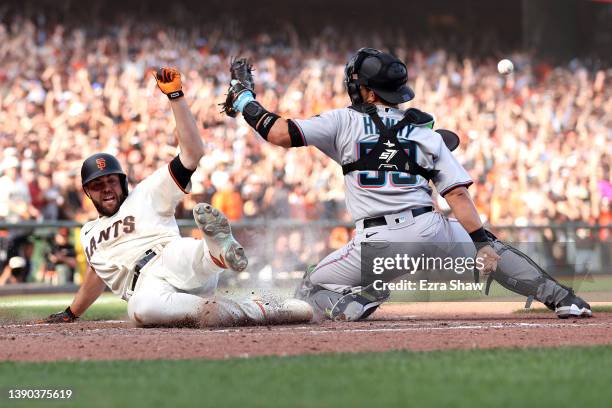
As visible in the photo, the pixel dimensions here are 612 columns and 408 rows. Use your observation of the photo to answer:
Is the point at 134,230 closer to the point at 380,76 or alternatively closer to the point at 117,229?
the point at 117,229

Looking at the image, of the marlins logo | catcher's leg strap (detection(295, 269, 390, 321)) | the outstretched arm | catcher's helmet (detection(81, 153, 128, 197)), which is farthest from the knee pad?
catcher's helmet (detection(81, 153, 128, 197))

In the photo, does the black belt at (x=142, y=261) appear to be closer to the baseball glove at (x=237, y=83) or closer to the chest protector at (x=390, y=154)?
the baseball glove at (x=237, y=83)

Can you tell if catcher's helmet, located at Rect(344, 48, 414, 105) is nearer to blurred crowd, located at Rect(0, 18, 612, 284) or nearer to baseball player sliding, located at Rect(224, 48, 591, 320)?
baseball player sliding, located at Rect(224, 48, 591, 320)

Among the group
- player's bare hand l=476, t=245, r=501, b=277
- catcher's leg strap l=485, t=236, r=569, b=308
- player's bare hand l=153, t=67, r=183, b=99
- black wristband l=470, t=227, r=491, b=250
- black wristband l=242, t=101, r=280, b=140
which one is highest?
player's bare hand l=153, t=67, r=183, b=99

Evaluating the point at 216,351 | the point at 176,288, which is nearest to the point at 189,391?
the point at 216,351

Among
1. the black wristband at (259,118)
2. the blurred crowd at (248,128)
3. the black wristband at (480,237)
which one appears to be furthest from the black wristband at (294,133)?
the blurred crowd at (248,128)

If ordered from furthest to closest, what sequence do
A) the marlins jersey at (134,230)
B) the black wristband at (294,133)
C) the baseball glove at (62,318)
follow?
the baseball glove at (62,318), the marlins jersey at (134,230), the black wristband at (294,133)

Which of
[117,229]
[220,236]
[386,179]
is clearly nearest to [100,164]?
[117,229]
